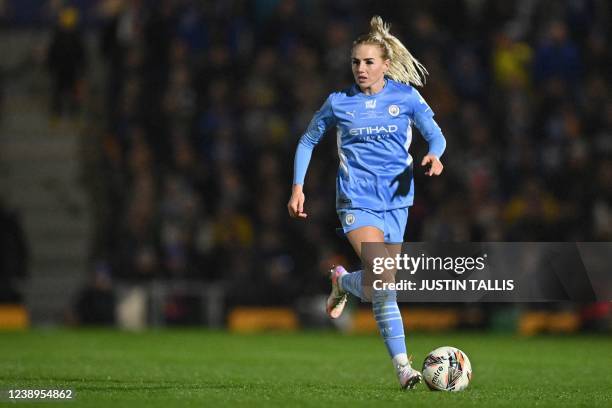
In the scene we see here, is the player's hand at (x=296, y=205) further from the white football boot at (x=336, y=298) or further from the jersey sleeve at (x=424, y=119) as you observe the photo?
the jersey sleeve at (x=424, y=119)

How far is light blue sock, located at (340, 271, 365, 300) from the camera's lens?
8.84 metres

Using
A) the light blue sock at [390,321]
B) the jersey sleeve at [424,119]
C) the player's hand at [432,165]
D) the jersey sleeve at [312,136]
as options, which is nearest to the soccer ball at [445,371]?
the light blue sock at [390,321]

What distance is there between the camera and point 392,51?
29.8ft

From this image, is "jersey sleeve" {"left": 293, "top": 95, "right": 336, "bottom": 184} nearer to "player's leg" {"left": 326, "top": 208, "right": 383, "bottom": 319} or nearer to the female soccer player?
the female soccer player

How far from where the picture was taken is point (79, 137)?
21922mm

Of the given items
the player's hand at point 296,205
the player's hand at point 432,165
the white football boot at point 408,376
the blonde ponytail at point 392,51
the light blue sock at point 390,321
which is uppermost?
the blonde ponytail at point 392,51

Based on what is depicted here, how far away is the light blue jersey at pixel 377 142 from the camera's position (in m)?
8.91

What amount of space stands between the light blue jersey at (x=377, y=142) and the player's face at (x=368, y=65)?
99mm

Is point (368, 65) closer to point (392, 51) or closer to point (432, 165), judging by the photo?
point (392, 51)

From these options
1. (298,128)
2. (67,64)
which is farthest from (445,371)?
(67,64)

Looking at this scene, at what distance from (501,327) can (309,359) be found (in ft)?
18.8

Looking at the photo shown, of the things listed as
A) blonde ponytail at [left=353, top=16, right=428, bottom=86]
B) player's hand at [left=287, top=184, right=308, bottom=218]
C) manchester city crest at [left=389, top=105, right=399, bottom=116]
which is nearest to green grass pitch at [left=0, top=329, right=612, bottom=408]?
player's hand at [left=287, top=184, right=308, bottom=218]

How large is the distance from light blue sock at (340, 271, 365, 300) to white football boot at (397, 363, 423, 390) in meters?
0.55

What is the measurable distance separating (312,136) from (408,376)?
1.85 metres
